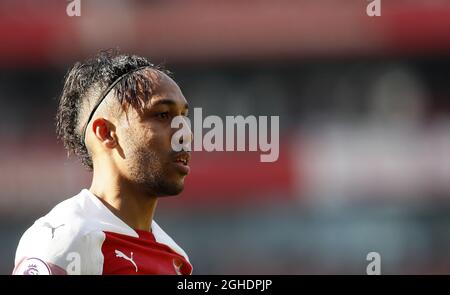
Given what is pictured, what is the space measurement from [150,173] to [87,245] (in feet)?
1.19

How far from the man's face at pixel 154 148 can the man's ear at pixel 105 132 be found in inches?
1.6

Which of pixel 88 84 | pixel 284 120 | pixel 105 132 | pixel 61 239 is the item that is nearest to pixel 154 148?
pixel 105 132

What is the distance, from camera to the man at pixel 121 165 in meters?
3.51

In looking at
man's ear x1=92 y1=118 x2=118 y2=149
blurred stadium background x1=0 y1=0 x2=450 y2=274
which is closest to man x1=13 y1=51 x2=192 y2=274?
man's ear x1=92 y1=118 x2=118 y2=149

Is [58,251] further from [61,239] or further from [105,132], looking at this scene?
[105,132]

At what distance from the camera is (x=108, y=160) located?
12.2 feet

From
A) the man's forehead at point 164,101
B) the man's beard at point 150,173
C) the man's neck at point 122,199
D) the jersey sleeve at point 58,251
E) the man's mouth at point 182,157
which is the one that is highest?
the man's forehead at point 164,101

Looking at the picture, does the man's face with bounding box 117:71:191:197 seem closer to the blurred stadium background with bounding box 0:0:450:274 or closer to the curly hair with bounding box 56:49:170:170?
the curly hair with bounding box 56:49:170:170

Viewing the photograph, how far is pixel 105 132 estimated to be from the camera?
3725 mm

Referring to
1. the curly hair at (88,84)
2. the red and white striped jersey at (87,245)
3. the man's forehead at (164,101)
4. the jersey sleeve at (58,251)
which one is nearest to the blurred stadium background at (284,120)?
the curly hair at (88,84)

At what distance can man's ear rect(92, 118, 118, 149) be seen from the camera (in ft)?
12.2

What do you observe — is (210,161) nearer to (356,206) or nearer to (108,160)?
(356,206)

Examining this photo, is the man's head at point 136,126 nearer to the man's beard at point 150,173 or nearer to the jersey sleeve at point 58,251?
the man's beard at point 150,173

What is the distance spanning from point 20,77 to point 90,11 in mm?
1621
